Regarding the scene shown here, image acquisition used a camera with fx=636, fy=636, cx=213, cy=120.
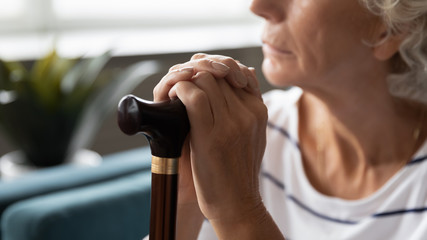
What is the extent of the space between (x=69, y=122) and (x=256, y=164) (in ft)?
5.01

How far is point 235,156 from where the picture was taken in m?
0.80

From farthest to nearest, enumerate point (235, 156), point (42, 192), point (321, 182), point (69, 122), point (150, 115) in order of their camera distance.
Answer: point (69, 122) < point (42, 192) < point (321, 182) < point (235, 156) < point (150, 115)

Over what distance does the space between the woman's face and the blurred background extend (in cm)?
154

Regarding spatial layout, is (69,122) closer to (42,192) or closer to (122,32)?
(42,192)

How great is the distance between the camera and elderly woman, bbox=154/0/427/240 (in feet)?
3.09

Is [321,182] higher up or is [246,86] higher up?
[246,86]

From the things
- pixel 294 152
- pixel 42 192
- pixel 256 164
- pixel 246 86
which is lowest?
pixel 42 192

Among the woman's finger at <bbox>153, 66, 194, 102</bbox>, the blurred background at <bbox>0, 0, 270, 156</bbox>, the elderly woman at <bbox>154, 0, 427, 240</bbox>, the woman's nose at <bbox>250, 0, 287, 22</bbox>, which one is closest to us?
the woman's finger at <bbox>153, 66, 194, 102</bbox>

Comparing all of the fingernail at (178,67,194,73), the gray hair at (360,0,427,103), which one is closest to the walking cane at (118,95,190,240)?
the fingernail at (178,67,194,73)

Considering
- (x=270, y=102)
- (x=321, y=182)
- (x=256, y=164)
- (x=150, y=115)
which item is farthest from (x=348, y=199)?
(x=150, y=115)

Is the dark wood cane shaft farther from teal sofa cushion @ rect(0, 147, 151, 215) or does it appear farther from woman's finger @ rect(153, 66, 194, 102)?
teal sofa cushion @ rect(0, 147, 151, 215)

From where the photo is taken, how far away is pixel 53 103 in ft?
7.34

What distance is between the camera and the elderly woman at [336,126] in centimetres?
94

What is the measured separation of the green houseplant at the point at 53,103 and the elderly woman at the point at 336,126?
1009 millimetres
